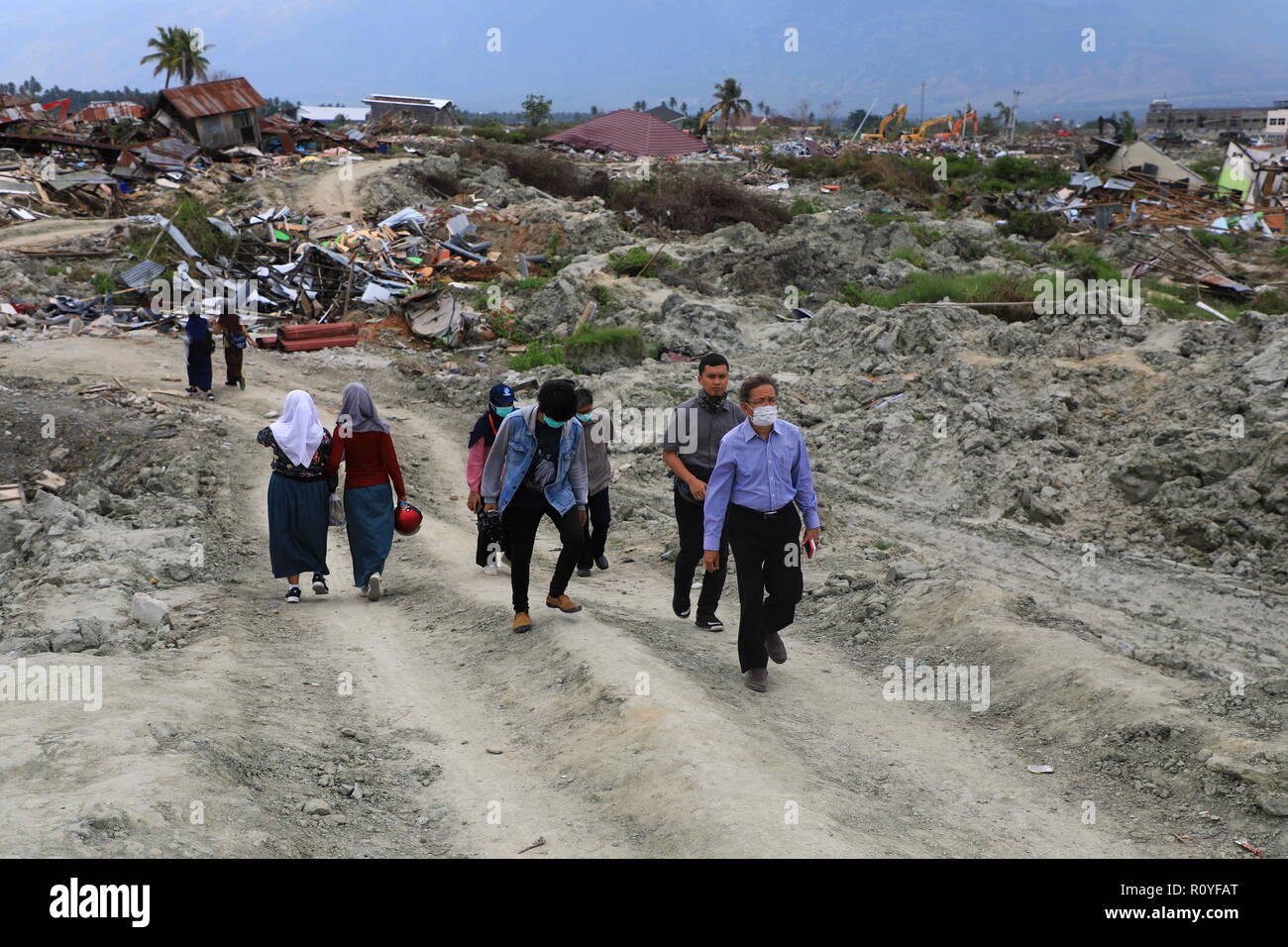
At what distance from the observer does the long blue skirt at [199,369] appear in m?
13.7

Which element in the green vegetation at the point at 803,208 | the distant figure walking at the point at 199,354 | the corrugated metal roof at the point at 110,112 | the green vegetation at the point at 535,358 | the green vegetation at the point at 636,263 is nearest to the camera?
the distant figure walking at the point at 199,354

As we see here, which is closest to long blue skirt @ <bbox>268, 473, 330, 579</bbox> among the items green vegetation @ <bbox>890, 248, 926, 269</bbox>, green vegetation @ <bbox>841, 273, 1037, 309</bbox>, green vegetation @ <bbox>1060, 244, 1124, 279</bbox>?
green vegetation @ <bbox>841, 273, 1037, 309</bbox>

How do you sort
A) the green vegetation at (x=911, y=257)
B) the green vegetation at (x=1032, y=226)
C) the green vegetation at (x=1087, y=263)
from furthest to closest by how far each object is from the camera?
the green vegetation at (x=1032, y=226), the green vegetation at (x=911, y=257), the green vegetation at (x=1087, y=263)

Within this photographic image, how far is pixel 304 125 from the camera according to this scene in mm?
42188

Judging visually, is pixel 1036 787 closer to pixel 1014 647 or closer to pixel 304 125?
pixel 1014 647

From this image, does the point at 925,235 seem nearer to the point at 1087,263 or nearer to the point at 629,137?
the point at 1087,263

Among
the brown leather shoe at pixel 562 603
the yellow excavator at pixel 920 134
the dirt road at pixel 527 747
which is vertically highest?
the yellow excavator at pixel 920 134

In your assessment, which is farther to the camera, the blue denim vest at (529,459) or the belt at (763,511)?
the blue denim vest at (529,459)

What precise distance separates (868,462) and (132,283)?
1533 centimetres

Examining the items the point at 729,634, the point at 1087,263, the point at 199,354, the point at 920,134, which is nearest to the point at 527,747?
the point at 729,634

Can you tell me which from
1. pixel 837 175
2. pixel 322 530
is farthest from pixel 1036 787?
pixel 837 175

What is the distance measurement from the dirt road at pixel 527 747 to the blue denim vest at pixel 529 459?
91 centimetres

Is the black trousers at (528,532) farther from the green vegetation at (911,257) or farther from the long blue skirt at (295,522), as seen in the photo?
the green vegetation at (911,257)

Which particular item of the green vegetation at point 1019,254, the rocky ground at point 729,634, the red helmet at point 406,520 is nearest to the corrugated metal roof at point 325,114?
the green vegetation at point 1019,254
